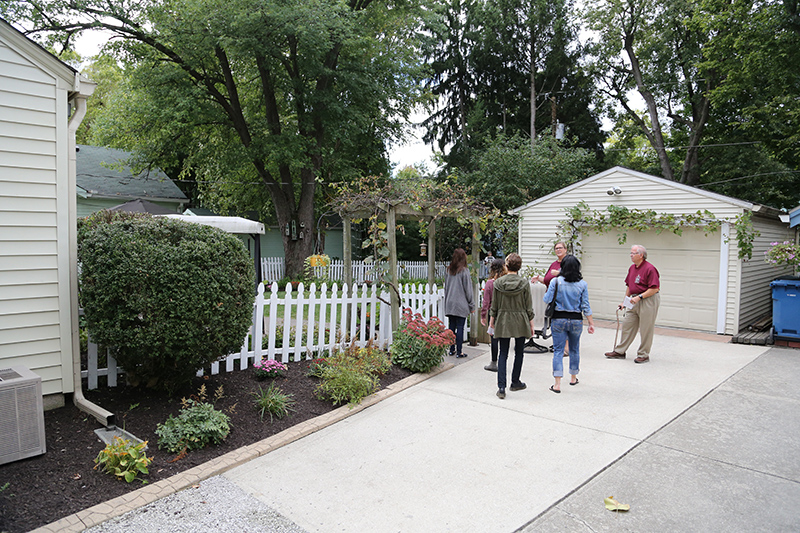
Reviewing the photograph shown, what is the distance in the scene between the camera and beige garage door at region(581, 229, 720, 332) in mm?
9680

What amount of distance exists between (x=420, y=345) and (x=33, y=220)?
169 inches

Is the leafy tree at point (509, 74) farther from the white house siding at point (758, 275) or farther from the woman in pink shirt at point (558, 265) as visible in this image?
the woman in pink shirt at point (558, 265)

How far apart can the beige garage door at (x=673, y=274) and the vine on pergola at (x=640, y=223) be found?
0.22 m

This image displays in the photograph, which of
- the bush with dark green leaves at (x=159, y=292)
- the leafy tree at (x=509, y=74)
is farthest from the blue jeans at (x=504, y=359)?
the leafy tree at (x=509, y=74)

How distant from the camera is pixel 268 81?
16.3 meters

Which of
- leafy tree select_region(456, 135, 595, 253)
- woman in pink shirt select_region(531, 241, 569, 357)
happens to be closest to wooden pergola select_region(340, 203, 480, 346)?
woman in pink shirt select_region(531, 241, 569, 357)

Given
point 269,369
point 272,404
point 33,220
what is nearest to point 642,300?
point 269,369

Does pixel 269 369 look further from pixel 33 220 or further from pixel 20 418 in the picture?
pixel 33 220

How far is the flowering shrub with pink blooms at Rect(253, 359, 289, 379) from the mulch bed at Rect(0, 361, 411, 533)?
76 millimetres

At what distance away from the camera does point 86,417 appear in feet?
14.2

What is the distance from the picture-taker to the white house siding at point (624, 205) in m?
9.40

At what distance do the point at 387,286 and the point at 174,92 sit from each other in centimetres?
1186

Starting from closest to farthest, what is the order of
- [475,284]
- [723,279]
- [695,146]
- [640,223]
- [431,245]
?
[431,245], [475,284], [723,279], [640,223], [695,146]

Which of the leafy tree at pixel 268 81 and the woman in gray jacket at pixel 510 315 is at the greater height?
the leafy tree at pixel 268 81
